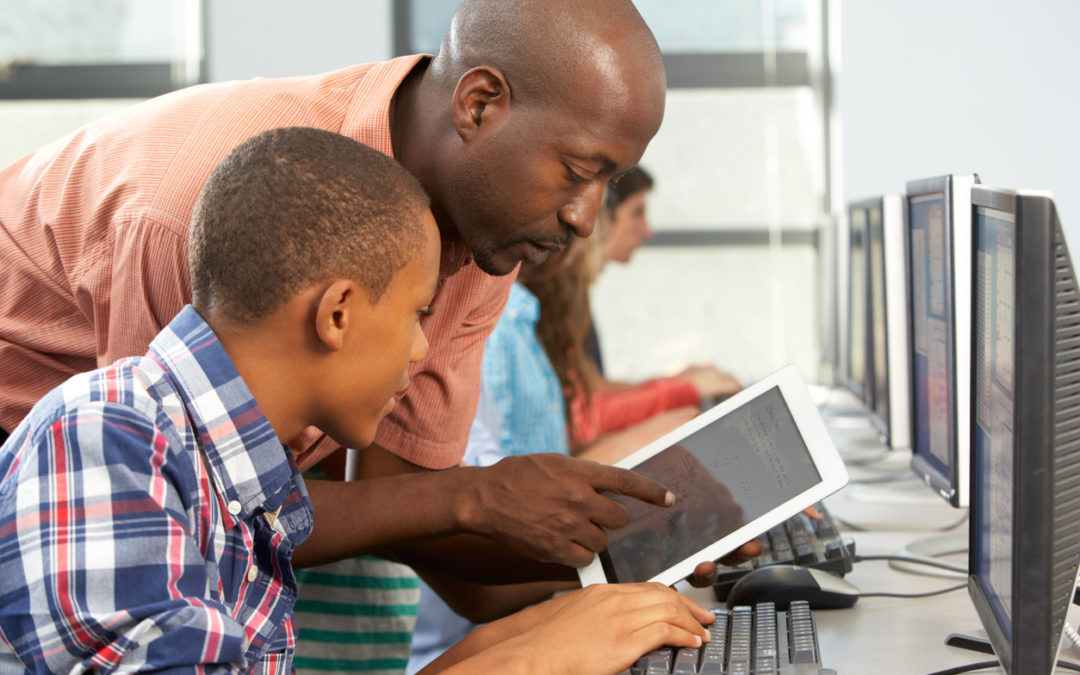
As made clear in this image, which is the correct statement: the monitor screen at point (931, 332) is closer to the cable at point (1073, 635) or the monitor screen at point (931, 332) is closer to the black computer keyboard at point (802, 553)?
the black computer keyboard at point (802, 553)

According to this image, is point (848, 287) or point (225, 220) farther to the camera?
point (848, 287)

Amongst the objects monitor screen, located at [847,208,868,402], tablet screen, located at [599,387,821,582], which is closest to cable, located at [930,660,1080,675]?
tablet screen, located at [599,387,821,582]

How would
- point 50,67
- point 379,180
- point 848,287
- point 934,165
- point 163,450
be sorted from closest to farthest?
point 163,450
point 379,180
point 848,287
point 934,165
point 50,67

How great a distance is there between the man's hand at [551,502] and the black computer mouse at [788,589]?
0.12m

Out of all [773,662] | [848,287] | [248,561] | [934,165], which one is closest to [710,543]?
[773,662]

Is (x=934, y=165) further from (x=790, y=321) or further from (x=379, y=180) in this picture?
(x=379, y=180)

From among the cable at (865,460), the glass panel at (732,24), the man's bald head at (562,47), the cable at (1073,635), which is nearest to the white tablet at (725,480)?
the cable at (1073,635)

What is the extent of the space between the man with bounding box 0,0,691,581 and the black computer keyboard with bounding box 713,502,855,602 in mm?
177

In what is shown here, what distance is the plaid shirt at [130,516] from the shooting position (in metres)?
0.67

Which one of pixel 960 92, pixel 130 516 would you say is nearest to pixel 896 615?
pixel 130 516

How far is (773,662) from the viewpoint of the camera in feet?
2.80

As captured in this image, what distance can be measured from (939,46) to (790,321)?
3.53ft

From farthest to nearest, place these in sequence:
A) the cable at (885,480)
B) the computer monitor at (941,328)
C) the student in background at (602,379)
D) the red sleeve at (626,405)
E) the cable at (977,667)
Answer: the red sleeve at (626,405), the student in background at (602,379), the cable at (885,480), the computer monitor at (941,328), the cable at (977,667)

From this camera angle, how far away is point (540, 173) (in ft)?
3.33
